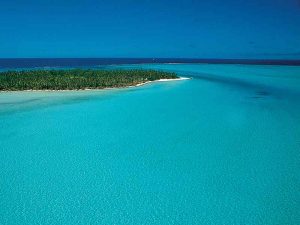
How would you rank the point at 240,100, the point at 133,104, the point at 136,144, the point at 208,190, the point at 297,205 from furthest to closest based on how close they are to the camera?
the point at 240,100, the point at 133,104, the point at 136,144, the point at 208,190, the point at 297,205

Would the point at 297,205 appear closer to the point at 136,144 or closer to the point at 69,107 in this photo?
the point at 136,144

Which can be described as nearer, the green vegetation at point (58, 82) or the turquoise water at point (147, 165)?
the turquoise water at point (147, 165)

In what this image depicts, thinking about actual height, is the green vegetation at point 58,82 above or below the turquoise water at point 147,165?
below

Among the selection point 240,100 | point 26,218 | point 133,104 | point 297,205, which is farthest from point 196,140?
point 240,100

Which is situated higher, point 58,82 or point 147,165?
point 147,165

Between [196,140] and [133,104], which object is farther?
[133,104]

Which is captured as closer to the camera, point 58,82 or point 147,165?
point 147,165

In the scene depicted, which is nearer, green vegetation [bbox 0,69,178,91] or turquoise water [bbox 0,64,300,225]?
turquoise water [bbox 0,64,300,225]

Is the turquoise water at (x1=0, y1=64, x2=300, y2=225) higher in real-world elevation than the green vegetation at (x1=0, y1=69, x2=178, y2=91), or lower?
higher
